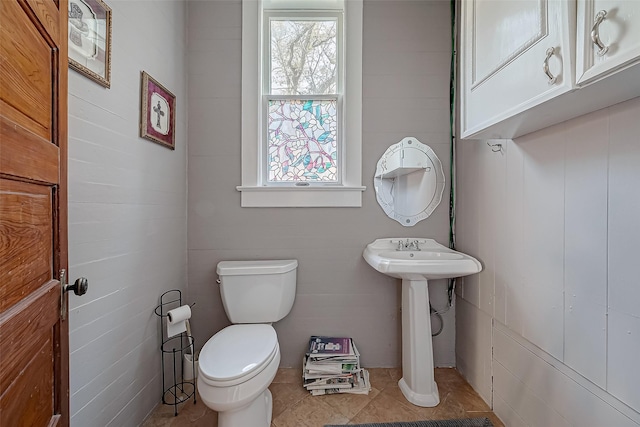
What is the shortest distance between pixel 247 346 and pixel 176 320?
0.43 m

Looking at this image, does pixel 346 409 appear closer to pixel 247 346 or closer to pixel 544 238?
pixel 247 346

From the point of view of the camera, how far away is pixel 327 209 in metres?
1.92

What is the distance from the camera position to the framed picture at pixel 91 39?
1053 millimetres

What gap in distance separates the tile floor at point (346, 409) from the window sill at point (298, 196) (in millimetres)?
1078

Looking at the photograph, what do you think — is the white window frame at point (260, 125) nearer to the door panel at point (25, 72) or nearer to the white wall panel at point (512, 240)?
the white wall panel at point (512, 240)

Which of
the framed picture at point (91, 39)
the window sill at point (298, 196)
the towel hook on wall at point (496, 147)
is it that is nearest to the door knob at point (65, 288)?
the framed picture at point (91, 39)

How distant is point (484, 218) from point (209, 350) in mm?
1538

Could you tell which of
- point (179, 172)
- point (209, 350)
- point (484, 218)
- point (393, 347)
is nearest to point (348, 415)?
point (393, 347)

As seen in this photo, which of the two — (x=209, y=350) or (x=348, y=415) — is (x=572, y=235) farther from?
(x=209, y=350)

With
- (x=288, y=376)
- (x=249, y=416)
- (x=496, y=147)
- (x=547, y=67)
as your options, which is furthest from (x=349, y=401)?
(x=547, y=67)

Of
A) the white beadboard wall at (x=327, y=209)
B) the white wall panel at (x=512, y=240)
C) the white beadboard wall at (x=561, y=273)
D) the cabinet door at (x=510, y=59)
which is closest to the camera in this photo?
the cabinet door at (x=510, y=59)

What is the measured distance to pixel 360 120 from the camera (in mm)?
1914

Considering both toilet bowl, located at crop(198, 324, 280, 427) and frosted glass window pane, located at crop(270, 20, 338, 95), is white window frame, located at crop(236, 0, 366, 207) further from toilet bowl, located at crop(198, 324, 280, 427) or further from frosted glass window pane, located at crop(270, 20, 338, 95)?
toilet bowl, located at crop(198, 324, 280, 427)

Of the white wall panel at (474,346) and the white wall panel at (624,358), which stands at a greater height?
the white wall panel at (624,358)
